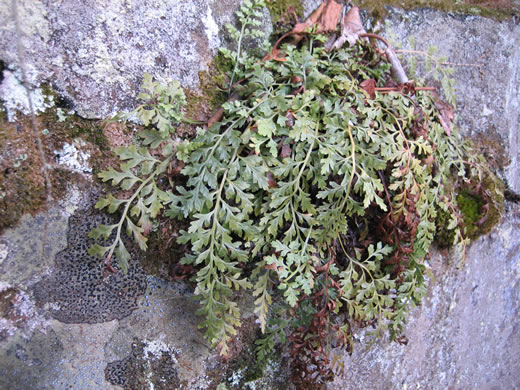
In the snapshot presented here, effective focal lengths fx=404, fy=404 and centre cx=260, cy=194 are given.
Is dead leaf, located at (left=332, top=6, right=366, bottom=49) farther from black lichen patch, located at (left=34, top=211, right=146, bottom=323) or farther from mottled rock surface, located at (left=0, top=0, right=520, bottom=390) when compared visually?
black lichen patch, located at (left=34, top=211, right=146, bottom=323)

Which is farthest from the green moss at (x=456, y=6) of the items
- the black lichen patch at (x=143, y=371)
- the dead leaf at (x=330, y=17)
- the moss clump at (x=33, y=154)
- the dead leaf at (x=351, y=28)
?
the black lichen patch at (x=143, y=371)

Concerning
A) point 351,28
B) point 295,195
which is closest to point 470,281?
point 295,195

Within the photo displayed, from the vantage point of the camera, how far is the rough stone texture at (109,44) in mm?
1437

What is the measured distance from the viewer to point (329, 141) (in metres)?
1.70

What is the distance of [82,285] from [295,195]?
90 cm

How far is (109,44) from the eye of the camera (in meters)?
1.57

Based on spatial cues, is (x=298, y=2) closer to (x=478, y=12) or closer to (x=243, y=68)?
(x=243, y=68)

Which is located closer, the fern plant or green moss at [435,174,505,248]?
the fern plant

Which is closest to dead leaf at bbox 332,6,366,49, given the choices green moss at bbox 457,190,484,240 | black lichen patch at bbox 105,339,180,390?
green moss at bbox 457,190,484,240

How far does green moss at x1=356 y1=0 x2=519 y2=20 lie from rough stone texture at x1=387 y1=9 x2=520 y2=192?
5 cm

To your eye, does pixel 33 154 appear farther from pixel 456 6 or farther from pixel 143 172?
pixel 456 6

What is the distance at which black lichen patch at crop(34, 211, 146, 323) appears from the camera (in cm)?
149

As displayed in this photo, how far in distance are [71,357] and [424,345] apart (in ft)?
6.64

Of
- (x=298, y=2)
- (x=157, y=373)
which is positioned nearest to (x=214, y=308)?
(x=157, y=373)
